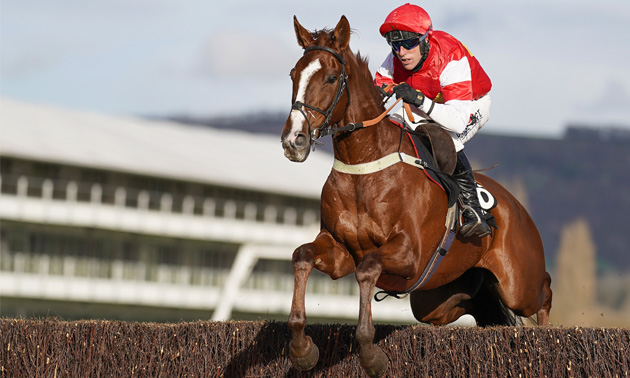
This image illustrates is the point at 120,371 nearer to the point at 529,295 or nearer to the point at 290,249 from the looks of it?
the point at 529,295

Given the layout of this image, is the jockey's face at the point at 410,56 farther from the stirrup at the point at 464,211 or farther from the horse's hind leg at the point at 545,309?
the horse's hind leg at the point at 545,309

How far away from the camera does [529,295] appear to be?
983 centimetres

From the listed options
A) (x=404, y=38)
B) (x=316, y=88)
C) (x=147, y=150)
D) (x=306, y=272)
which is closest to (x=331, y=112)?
A: (x=316, y=88)

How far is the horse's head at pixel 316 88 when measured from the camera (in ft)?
23.5

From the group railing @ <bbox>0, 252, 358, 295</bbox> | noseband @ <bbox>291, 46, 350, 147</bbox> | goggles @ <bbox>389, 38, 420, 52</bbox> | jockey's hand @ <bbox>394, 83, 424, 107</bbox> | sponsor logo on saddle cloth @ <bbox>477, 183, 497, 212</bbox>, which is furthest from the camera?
railing @ <bbox>0, 252, 358, 295</bbox>

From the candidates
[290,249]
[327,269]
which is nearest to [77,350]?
[327,269]

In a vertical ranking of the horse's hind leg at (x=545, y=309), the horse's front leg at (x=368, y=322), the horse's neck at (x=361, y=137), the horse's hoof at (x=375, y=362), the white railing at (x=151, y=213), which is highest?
the horse's neck at (x=361, y=137)

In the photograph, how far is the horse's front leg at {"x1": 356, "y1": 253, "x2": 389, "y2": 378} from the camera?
289 inches

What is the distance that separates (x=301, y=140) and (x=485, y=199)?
103 inches

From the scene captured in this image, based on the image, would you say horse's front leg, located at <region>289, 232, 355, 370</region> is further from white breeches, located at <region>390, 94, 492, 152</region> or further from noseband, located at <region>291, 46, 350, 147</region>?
white breeches, located at <region>390, 94, 492, 152</region>

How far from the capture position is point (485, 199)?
919 centimetres

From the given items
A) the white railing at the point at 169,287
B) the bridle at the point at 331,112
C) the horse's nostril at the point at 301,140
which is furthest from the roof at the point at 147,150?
the horse's nostril at the point at 301,140

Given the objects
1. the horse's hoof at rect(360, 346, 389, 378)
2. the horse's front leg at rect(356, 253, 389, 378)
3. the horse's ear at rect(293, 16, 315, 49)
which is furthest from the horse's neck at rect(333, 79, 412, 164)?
the horse's hoof at rect(360, 346, 389, 378)

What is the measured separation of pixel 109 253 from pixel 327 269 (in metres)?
38.1
